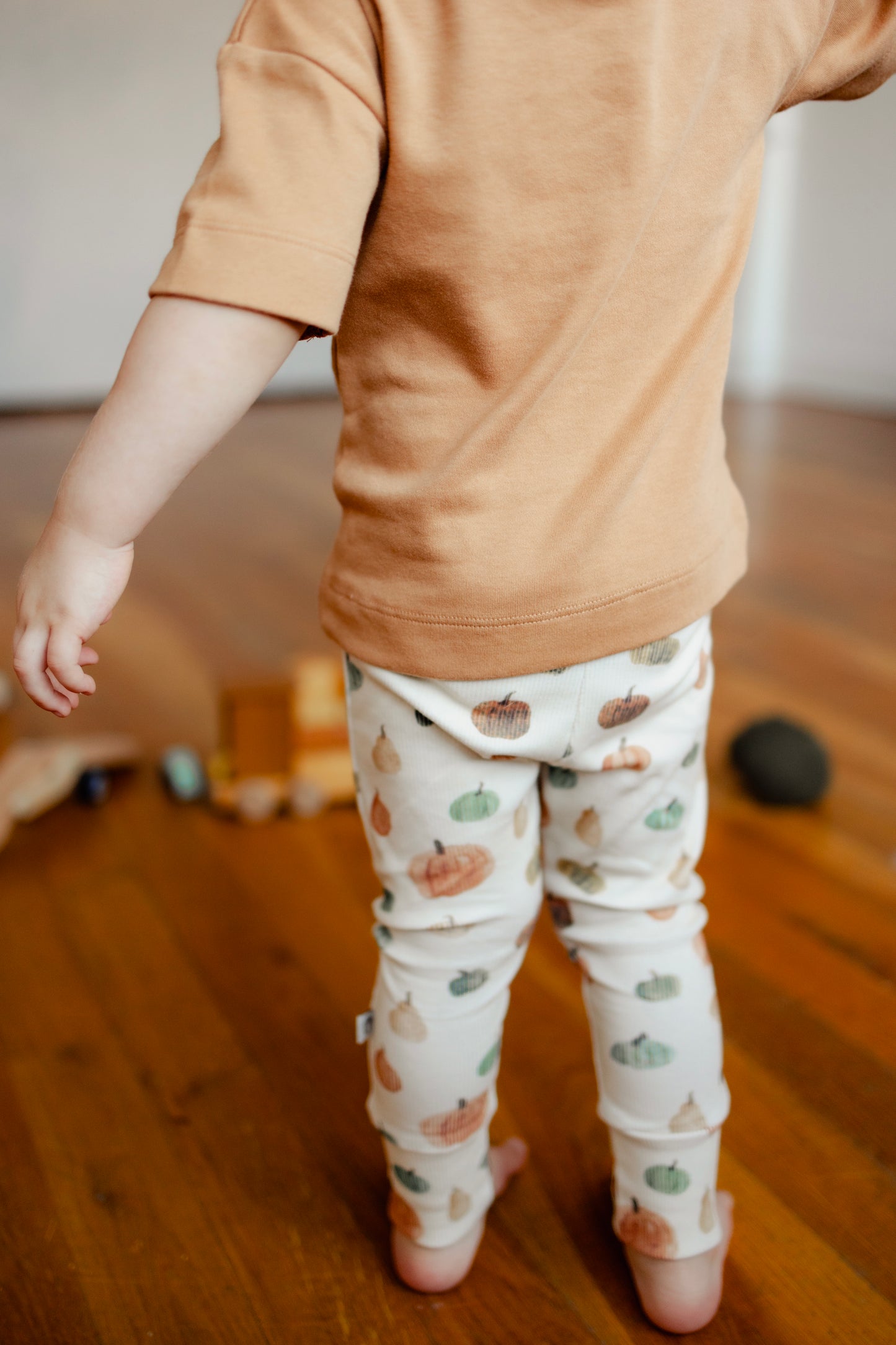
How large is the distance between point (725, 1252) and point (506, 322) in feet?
1.94

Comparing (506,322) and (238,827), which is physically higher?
(506,322)

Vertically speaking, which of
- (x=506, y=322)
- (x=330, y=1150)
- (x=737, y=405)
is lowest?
(x=737, y=405)

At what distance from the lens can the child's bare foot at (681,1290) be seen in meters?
0.74

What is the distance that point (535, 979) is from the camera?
1.08m

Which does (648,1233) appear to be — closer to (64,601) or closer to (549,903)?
(549,903)

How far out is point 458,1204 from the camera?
758 millimetres

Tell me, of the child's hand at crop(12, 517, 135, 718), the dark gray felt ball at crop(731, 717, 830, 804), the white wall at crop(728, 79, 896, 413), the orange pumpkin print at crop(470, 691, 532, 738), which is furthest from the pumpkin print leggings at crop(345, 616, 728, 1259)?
the white wall at crop(728, 79, 896, 413)

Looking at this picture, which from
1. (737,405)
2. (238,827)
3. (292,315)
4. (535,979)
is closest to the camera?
(292,315)

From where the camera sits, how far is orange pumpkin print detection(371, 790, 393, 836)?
683 mm

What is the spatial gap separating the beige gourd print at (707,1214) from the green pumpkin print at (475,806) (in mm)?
279

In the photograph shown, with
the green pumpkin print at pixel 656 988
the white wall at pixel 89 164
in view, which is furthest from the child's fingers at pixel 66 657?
the white wall at pixel 89 164

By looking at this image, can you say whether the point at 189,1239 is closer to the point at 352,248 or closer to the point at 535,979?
the point at 535,979

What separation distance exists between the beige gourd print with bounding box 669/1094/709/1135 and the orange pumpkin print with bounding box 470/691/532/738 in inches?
10.2

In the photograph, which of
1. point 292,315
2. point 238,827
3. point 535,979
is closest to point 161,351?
point 292,315
